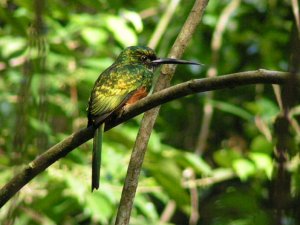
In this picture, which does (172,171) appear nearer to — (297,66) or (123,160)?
(123,160)

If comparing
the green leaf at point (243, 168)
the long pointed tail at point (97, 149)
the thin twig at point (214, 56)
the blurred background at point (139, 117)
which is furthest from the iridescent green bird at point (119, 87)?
the thin twig at point (214, 56)

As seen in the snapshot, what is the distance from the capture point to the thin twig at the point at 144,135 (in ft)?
5.94

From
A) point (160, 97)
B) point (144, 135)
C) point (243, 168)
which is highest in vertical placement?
point (160, 97)

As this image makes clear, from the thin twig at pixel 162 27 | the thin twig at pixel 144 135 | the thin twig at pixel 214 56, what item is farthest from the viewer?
the thin twig at pixel 214 56

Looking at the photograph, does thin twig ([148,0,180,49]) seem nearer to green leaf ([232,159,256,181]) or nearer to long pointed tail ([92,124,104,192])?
green leaf ([232,159,256,181])

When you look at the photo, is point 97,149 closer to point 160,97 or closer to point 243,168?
point 160,97

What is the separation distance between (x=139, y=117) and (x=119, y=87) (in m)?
0.86

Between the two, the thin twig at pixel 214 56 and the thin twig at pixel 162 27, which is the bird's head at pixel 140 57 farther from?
the thin twig at pixel 214 56

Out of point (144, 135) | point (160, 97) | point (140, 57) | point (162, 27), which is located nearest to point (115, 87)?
point (140, 57)

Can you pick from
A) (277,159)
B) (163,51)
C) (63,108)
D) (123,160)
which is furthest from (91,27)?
(277,159)

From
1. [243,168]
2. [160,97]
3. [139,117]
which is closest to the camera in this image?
[160,97]

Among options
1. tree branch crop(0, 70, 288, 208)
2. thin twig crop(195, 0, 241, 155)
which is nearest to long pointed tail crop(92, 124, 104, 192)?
tree branch crop(0, 70, 288, 208)

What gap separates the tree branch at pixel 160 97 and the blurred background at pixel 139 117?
0.15 meters

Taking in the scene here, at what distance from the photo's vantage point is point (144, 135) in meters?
1.95
